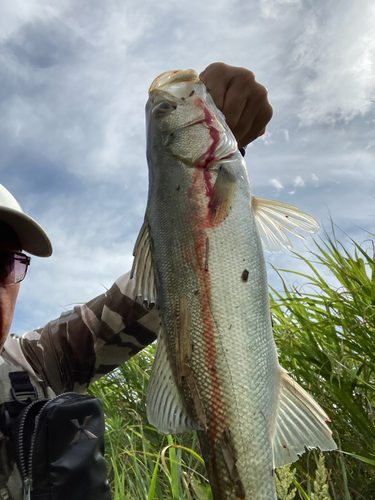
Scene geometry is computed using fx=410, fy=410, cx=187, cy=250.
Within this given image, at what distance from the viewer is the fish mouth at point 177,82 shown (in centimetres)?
181

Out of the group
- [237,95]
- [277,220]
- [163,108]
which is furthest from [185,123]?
[277,220]

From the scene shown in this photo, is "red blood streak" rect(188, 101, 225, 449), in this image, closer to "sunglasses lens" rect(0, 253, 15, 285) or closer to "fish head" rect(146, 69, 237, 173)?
"fish head" rect(146, 69, 237, 173)

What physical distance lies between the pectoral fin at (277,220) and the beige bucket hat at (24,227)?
1491 mm

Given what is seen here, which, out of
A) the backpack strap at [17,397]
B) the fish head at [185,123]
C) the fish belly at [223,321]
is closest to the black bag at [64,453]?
the backpack strap at [17,397]

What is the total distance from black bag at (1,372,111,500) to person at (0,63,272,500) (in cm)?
44

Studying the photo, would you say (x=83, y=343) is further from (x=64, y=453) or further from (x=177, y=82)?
(x=177, y=82)

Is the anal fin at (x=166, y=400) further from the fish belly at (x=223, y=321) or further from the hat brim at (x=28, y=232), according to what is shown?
Answer: the hat brim at (x=28, y=232)

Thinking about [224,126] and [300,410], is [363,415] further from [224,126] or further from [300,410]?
[224,126]

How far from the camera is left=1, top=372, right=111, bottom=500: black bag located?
167 centimetres

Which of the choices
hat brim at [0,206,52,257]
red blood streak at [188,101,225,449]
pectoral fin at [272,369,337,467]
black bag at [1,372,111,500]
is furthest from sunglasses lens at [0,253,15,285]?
pectoral fin at [272,369,337,467]

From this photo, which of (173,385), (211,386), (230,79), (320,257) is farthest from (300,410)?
(320,257)

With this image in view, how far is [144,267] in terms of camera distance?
1.52 meters

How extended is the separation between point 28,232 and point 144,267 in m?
1.33

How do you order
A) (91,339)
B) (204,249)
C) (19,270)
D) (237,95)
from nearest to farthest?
(204,249) → (237,95) → (91,339) → (19,270)
